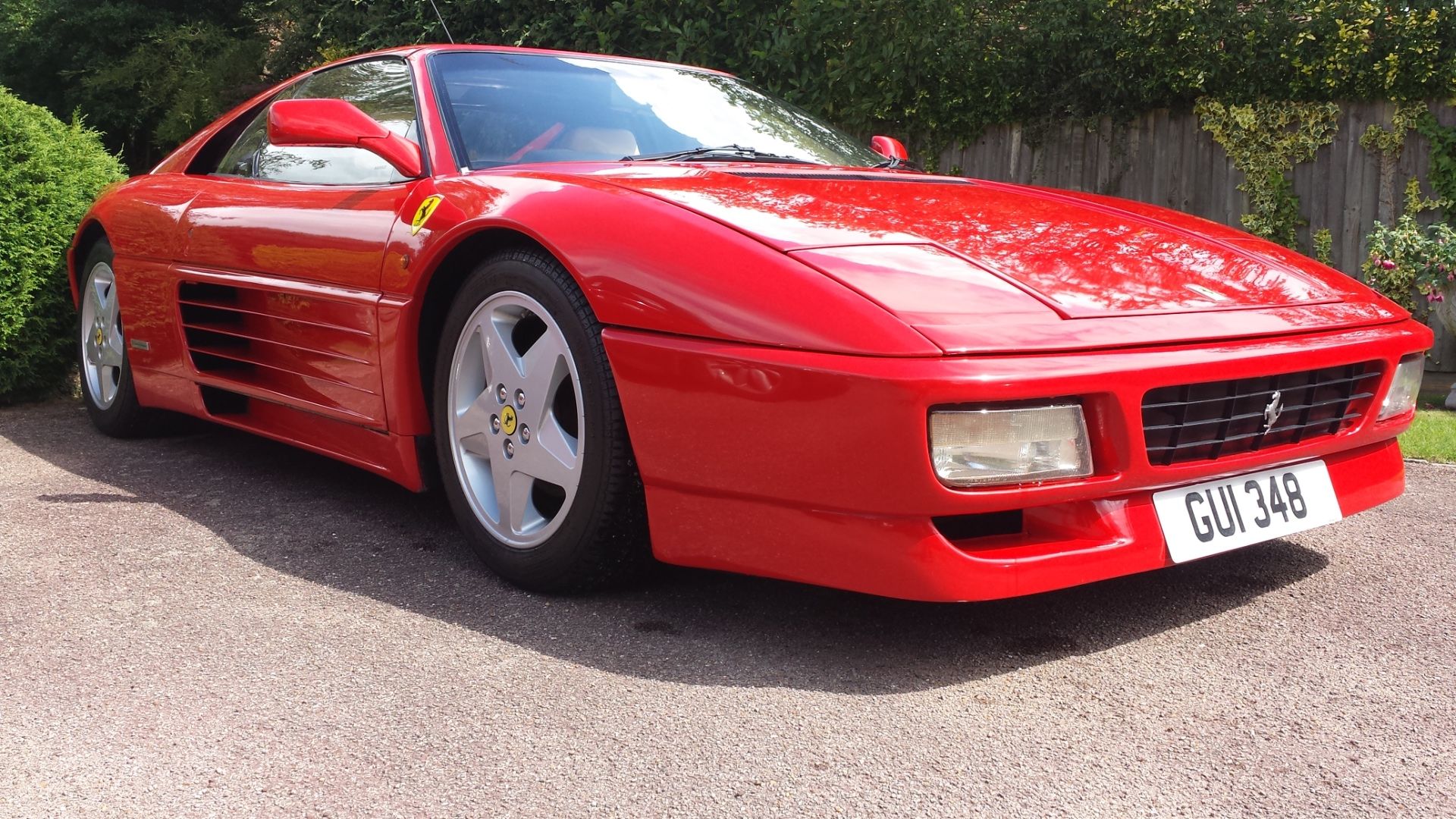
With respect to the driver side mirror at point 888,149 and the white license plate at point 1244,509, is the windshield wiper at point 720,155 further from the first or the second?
the white license plate at point 1244,509

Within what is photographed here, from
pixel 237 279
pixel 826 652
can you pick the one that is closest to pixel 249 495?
pixel 237 279

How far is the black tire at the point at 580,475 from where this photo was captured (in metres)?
2.38

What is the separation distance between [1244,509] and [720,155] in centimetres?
147

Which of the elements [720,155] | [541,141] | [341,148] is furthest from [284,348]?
[720,155]

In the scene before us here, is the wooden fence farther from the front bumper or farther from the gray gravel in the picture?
the front bumper

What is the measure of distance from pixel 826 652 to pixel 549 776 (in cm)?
66

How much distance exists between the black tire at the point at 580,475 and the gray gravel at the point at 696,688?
75mm

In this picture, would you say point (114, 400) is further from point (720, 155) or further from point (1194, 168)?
point (1194, 168)

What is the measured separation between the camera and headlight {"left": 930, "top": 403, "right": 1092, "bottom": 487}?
200cm

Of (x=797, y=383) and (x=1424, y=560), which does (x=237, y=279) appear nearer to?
(x=797, y=383)

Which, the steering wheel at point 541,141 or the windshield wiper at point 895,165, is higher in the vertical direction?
the steering wheel at point 541,141

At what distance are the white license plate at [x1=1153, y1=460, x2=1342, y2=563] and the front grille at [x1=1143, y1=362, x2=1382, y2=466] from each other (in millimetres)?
64

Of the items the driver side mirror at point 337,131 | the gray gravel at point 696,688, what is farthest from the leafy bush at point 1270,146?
the driver side mirror at point 337,131

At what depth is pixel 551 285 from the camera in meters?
2.48
